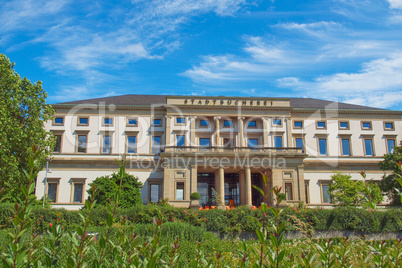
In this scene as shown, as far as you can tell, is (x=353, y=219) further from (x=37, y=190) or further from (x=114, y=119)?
(x=37, y=190)

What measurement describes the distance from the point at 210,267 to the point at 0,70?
89.8ft

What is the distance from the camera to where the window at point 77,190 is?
4050cm

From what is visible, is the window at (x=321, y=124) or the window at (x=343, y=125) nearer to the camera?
the window at (x=321, y=124)

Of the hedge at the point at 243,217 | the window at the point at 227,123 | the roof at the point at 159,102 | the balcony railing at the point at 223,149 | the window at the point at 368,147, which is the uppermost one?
the roof at the point at 159,102

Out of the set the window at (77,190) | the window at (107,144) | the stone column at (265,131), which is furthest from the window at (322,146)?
the window at (77,190)

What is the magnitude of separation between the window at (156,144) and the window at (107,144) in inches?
217

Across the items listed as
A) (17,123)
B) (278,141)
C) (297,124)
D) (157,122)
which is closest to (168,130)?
(157,122)

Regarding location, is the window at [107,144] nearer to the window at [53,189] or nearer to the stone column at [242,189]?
the window at [53,189]

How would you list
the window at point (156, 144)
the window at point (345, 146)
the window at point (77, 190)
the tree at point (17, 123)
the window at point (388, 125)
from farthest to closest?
1. the window at point (388, 125)
2. the window at point (345, 146)
3. the window at point (156, 144)
4. the window at point (77, 190)
5. the tree at point (17, 123)

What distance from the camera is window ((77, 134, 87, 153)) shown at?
1665 inches

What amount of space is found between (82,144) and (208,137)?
16224mm

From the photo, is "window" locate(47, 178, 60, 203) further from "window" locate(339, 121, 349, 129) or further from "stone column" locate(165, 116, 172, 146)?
"window" locate(339, 121, 349, 129)

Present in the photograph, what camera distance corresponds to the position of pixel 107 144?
4278 cm

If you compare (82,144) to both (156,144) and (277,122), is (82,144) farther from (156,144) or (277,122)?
(277,122)
